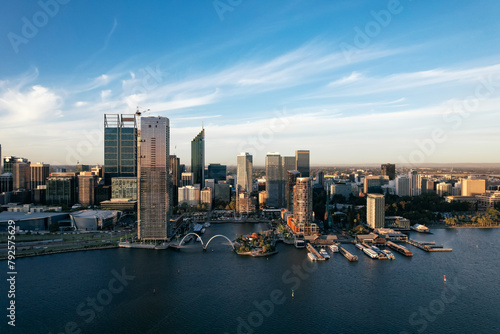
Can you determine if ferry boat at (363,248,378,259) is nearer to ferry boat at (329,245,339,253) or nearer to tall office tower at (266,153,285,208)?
ferry boat at (329,245,339,253)

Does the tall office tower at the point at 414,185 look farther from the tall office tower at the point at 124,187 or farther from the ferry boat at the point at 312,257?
the tall office tower at the point at 124,187

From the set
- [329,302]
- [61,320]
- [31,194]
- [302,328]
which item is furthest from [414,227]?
[31,194]

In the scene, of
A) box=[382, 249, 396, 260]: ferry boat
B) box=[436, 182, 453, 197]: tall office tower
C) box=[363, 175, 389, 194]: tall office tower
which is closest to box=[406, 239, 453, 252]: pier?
box=[382, 249, 396, 260]: ferry boat

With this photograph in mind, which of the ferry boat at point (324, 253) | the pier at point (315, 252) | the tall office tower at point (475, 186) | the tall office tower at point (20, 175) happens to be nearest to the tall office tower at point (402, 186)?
the tall office tower at point (475, 186)

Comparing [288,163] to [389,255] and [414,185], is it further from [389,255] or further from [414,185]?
[389,255]

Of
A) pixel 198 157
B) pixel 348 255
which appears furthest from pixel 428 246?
pixel 198 157

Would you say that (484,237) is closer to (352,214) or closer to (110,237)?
(352,214)
